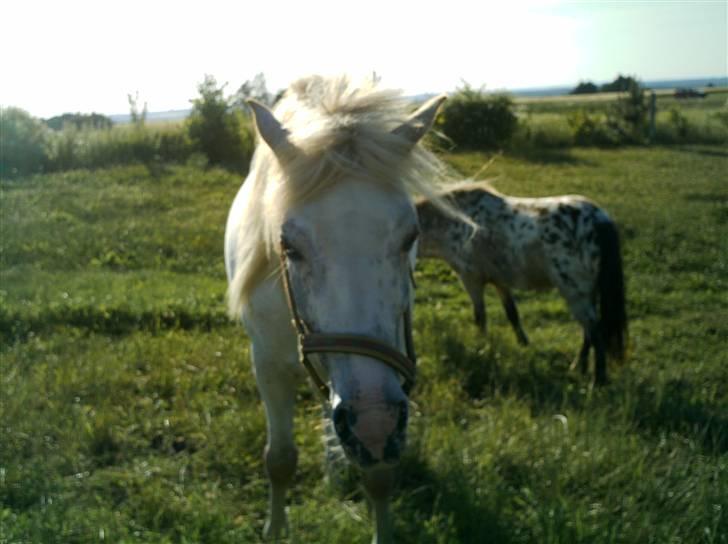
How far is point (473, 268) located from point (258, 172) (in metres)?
3.67

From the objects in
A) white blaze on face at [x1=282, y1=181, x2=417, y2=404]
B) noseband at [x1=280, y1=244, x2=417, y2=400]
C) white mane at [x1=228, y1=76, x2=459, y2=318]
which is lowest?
noseband at [x1=280, y1=244, x2=417, y2=400]

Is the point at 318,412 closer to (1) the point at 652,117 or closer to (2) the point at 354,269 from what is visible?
(2) the point at 354,269

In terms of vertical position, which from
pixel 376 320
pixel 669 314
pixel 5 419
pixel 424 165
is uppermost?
pixel 424 165

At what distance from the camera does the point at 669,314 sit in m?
6.35

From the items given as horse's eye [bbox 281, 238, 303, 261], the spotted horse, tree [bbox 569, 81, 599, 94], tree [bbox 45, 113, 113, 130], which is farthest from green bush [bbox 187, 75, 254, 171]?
tree [bbox 569, 81, 599, 94]

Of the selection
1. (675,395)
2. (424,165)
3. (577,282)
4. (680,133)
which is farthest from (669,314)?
(680,133)

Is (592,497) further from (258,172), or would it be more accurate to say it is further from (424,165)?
(258,172)

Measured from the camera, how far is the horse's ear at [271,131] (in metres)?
2.17

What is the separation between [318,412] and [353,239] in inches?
100.0

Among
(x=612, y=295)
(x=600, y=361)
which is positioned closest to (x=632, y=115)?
(x=612, y=295)

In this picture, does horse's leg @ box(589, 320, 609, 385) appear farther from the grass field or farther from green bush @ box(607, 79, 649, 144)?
green bush @ box(607, 79, 649, 144)

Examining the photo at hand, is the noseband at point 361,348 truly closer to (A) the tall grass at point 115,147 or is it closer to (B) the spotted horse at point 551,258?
(B) the spotted horse at point 551,258

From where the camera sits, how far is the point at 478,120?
20.8 m

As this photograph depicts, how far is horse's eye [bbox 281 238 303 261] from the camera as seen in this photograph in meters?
2.01
